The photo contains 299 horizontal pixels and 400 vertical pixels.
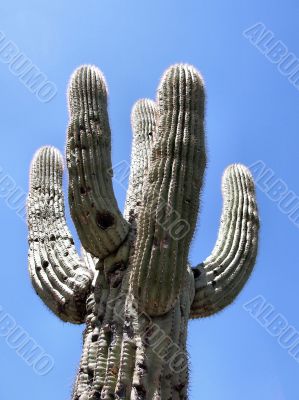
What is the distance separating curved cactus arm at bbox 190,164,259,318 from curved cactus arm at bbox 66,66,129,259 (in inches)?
29.2

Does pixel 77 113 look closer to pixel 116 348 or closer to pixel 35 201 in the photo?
pixel 35 201

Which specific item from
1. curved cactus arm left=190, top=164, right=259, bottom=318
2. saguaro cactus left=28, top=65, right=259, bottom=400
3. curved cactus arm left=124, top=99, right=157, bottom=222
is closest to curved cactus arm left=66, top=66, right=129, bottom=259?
saguaro cactus left=28, top=65, right=259, bottom=400

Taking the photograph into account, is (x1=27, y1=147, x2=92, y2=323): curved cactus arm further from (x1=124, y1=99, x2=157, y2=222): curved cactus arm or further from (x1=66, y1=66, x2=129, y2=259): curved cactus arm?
(x1=124, y1=99, x2=157, y2=222): curved cactus arm

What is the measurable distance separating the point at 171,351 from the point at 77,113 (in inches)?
72.4

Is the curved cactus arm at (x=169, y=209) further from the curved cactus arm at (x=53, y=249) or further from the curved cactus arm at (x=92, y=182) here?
the curved cactus arm at (x=53, y=249)

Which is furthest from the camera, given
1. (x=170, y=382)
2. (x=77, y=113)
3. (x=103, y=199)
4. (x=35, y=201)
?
(x=35, y=201)

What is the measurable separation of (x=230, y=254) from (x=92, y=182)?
1290 mm

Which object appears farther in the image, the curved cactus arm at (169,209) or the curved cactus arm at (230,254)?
the curved cactus arm at (230,254)

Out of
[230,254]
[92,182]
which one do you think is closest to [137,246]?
[92,182]

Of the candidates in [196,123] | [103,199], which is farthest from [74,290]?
[196,123]

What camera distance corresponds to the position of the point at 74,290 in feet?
14.8

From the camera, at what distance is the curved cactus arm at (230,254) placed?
15.6 feet

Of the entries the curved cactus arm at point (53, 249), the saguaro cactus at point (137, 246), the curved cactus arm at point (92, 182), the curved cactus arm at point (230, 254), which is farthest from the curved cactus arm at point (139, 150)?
the curved cactus arm at point (230, 254)

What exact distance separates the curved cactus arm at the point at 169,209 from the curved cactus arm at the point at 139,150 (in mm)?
306
